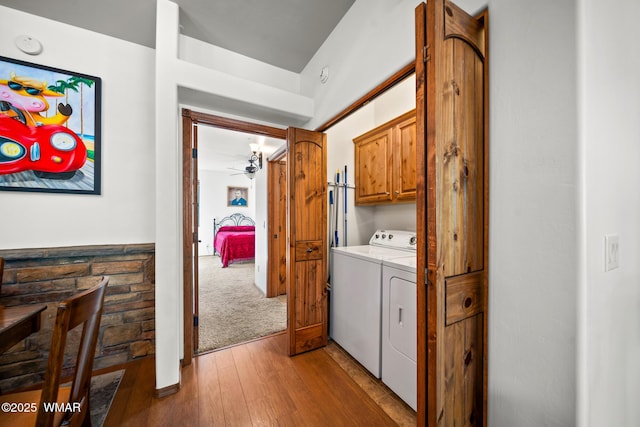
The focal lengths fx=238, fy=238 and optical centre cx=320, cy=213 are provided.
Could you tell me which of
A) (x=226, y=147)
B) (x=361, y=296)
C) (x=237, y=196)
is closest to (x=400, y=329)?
(x=361, y=296)

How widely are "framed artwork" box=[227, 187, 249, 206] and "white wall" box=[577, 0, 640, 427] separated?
831cm

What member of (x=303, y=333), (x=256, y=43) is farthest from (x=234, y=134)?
(x=303, y=333)

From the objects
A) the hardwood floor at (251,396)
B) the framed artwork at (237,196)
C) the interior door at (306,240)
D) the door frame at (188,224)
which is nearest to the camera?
the hardwood floor at (251,396)

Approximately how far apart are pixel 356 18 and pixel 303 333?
2.73m

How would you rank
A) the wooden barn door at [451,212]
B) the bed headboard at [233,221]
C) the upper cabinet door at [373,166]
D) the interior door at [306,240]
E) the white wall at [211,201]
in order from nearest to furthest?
1. the wooden barn door at [451,212]
2. the interior door at [306,240]
3. the upper cabinet door at [373,166]
4. the white wall at [211,201]
5. the bed headboard at [233,221]

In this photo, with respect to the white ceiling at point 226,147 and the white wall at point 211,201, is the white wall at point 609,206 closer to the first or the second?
the white ceiling at point 226,147

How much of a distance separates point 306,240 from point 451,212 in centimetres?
161

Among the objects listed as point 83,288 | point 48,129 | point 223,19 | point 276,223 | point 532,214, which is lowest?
point 83,288

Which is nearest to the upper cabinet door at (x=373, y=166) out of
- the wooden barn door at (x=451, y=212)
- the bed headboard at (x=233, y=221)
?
the wooden barn door at (x=451, y=212)

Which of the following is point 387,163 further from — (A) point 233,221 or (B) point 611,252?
(A) point 233,221

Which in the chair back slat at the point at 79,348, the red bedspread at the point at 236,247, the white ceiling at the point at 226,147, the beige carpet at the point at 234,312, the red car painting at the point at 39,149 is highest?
the white ceiling at the point at 226,147

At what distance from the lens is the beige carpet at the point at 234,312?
8.46ft

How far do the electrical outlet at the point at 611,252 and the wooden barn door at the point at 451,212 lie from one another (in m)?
0.33

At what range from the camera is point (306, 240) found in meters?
2.36
